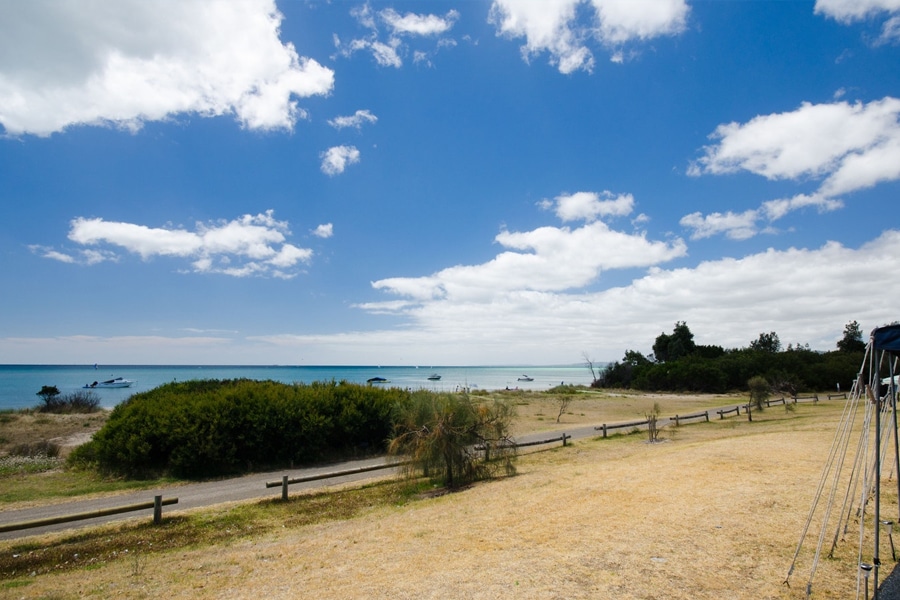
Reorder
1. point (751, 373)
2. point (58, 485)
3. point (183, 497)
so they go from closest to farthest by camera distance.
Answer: point (183, 497), point (58, 485), point (751, 373)

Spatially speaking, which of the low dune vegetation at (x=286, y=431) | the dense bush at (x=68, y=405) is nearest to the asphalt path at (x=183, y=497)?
the low dune vegetation at (x=286, y=431)

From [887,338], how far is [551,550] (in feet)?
17.7

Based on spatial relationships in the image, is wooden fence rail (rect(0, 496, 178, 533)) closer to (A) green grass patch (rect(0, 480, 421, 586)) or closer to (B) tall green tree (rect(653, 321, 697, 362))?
(A) green grass patch (rect(0, 480, 421, 586))

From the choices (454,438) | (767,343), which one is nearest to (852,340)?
(767,343)

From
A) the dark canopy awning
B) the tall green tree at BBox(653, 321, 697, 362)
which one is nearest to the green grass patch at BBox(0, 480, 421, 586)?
the dark canopy awning

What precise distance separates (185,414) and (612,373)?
70400 millimetres

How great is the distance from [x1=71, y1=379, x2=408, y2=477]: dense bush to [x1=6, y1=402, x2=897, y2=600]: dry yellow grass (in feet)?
32.1

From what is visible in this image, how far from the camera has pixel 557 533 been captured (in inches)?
336

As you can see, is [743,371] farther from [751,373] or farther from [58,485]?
[58,485]

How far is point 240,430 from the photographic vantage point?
66.1ft

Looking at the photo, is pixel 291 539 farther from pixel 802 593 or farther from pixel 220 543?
pixel 802 593

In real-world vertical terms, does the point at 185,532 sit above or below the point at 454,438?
below

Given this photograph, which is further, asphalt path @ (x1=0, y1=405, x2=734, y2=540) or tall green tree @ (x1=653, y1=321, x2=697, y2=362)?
tall green tree @ (x1=653, y1=321, x2=697, y2=362)

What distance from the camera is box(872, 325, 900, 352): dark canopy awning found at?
17.5ft
